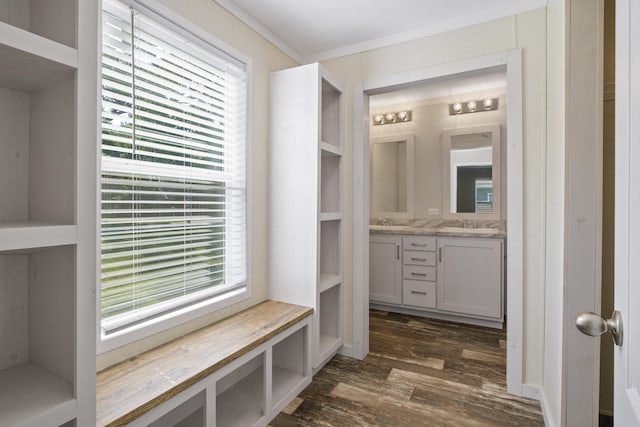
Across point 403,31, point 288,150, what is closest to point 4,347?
point 288,150

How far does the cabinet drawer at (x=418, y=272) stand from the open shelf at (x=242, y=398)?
2.00 meters

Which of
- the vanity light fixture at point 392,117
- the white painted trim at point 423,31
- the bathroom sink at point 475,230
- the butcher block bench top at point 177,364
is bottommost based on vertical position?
the butcher block bench top at point 177,364

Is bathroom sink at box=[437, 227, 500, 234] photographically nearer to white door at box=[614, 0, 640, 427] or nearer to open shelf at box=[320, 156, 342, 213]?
open shelf at box=[320, 156, 342, 213]

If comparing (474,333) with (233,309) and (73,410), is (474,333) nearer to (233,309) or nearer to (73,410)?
(233,309)

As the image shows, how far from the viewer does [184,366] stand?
1458 millimetres

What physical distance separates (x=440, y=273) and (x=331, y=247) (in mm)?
1498

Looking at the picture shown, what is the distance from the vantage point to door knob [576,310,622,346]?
692mm

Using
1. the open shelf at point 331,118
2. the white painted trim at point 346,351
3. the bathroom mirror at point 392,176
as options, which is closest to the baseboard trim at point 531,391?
the white painted trim at point 346,351

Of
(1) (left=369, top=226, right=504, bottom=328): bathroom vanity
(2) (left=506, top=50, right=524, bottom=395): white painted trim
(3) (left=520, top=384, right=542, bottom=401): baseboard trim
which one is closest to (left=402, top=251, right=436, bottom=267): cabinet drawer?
(1) (left=369, top=226, right=504, bottom=328): bathroom vanity

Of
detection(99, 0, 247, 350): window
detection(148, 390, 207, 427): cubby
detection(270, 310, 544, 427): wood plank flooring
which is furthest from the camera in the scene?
detection(270, 310, 544, 427): wood plank flooring

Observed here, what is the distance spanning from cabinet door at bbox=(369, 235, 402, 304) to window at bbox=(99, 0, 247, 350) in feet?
6.60

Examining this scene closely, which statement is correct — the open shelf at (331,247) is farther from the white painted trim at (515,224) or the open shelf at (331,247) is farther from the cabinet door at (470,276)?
the cabinet door at (470,276)

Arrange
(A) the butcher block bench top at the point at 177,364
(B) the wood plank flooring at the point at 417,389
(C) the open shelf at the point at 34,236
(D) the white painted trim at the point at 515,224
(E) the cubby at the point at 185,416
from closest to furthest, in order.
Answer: (C) the open shelf at the point at 34,236, (A) the butcher block bench top at the point at 177,364, (E) the cubby at the point at 185,416, (B) the wood plank flooring at the point at 417,389, (D) the white painted trim at the point at 515,224

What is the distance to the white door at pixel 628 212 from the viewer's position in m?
0.60
